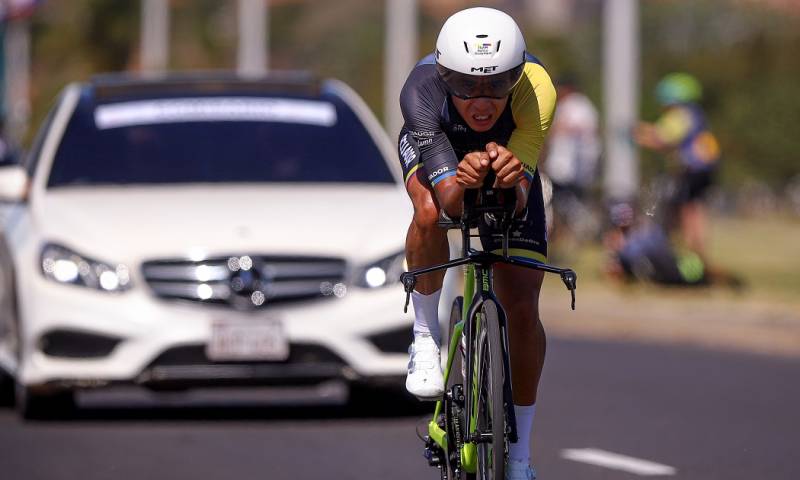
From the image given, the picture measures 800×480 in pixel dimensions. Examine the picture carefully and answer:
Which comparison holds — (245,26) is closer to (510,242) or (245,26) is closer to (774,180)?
(774,180)

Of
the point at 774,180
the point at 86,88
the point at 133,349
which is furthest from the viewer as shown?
the point at 774,180

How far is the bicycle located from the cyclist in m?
0.07

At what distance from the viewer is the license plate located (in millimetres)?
10383

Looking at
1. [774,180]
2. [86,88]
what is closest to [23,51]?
[774,180]

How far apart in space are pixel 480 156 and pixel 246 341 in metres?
3.81

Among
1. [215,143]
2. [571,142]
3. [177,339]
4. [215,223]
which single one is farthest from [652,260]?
[177,339]

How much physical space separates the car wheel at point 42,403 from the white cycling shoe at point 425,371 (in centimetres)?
355

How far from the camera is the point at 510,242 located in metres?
7.28

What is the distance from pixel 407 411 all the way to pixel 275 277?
3.81 feet

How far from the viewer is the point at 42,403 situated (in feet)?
35.8

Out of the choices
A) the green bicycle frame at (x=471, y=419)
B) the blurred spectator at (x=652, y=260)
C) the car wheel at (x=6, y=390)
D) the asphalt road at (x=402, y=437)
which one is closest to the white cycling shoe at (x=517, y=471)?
the green bicycle frame at (x=471, y=419)

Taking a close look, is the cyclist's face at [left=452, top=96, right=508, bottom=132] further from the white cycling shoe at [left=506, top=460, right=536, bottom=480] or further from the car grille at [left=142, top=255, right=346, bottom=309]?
the car grille at [left=142, top=255, right=346, bottom=309]

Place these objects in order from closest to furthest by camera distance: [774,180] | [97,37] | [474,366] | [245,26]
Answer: [474,366] < [245,26] < [774,180] < [97,37]

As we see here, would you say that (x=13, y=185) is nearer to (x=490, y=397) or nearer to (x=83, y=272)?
(x=83, y=272)
